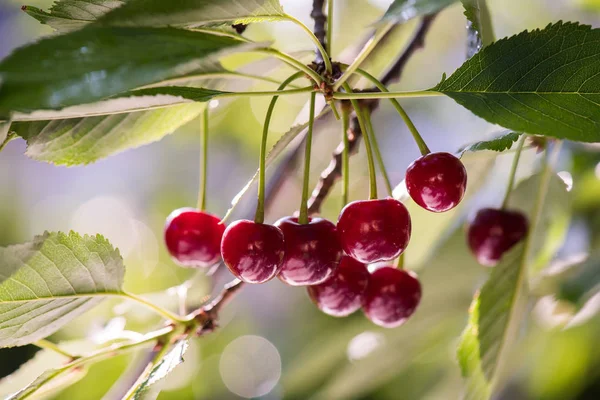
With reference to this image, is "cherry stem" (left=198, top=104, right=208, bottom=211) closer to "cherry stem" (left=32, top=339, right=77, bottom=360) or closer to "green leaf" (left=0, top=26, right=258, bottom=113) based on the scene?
"cherry stem" (left=32, top=339, right=77, bottom=360)

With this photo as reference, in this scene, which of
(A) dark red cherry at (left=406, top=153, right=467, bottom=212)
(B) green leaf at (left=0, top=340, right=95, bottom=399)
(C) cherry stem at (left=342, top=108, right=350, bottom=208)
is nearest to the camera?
(A) dark red cherry at (left=406, top=153, right=467, bottom=212)

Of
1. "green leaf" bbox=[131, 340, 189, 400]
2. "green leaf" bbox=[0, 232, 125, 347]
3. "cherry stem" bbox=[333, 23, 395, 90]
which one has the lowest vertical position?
"green leaf" bbox=[131, 340, 189, 400]

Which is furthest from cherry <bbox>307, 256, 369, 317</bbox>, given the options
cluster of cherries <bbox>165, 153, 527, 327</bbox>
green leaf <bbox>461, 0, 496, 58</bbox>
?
green leaf <bbox>461, 0, 496, 58</bbox>

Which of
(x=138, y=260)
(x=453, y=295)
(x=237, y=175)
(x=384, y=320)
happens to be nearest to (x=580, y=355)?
(x=453, y=295)

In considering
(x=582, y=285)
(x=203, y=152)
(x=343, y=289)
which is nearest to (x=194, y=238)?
(x=203, y=152)

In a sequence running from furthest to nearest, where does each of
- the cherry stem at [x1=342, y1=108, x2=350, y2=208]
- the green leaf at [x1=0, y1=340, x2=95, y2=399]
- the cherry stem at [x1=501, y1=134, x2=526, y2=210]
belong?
the cherry stem at [x1=501, y1=134, x2=526, y2=210] → the green leaf at [x1=0, y1=340, x2=95, y2=399] → the cherry stem at [x1=342, y1=108, x2=350, y2=208]
